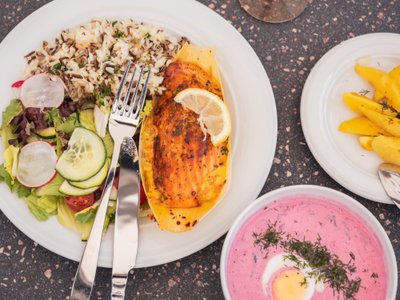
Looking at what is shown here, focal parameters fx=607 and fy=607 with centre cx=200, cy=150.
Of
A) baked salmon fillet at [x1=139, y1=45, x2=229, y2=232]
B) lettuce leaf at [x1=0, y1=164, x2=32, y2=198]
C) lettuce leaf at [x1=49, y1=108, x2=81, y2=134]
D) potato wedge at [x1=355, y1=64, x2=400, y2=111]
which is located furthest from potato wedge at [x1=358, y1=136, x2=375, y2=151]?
lettuce leaf at [x1=0, y1=164, x2=32, y2=198]

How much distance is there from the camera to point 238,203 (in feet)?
5.74

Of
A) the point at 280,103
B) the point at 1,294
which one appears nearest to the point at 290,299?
the point at 280,103

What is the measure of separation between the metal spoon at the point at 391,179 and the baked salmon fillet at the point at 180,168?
0.46 metres

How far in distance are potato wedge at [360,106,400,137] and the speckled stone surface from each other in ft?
0.71

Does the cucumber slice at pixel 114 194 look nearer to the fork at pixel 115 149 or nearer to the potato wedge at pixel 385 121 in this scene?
the fork at pixel 115 149

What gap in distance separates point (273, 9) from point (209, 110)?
464 millimetres

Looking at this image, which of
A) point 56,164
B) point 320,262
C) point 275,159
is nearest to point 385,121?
point 275,159

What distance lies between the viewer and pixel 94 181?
174 cm

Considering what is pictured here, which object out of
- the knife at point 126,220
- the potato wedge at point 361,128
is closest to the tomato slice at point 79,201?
the knife at point 126,220

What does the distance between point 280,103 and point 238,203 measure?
38 centimetres

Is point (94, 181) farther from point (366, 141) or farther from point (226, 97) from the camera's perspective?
point (366, 141)

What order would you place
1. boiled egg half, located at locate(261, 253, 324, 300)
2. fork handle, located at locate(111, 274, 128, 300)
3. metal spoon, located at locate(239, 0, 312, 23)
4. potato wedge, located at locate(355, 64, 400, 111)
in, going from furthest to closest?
metal spoon, located at locate(239, 0, 312, 23) → potato wedge, located at locate(355, 64, 400, 111) → fork handle, located at locate(111, 274, 128, 300) → boiled egg half, located at locate(261, 253, 324, 300)

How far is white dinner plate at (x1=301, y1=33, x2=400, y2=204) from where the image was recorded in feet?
5.85

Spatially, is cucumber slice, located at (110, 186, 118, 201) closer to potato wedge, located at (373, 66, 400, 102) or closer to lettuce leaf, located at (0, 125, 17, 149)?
lettuce leaf, located at (0, 125, 17, 149)
